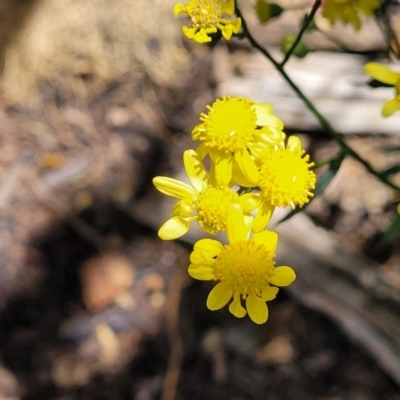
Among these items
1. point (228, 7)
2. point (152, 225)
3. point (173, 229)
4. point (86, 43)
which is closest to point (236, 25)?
point (228, 7)

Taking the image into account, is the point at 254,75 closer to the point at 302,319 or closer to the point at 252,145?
the point at 302,319

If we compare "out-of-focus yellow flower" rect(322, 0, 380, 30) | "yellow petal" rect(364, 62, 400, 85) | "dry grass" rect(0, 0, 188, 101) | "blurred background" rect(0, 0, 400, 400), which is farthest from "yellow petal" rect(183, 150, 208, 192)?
"dry grass" rect(0, 0, 188, 101)

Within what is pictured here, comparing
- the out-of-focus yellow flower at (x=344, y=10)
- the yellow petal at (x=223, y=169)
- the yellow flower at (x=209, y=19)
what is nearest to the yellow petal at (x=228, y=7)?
the yellow flower at (x=209, y=19)

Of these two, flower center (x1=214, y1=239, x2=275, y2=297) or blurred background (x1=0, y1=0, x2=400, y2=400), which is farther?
blurred background (x1=0, y1=0, x2=400, y2=400)

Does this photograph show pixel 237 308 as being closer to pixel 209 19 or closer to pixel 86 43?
pixel 209 19

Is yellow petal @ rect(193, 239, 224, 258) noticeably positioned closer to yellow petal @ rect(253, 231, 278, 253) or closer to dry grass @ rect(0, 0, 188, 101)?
yellow petal @ rect(253, 231, 278, 253)

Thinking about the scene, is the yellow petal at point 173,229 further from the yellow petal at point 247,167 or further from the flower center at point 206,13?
the flower center at point 206,13

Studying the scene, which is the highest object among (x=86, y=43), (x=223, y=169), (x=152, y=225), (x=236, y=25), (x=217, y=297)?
(x=236, y=25)
